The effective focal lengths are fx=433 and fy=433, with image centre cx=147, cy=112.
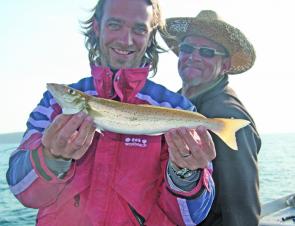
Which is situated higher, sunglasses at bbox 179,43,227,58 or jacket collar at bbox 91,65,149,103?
jacket collar at bbox 91,65,149,103

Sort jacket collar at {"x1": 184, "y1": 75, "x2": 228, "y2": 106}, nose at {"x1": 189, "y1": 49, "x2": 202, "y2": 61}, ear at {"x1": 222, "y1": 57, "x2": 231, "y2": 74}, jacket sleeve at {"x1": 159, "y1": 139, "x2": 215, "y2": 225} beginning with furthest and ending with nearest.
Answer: ear at {"x1": 222, "y1": 57, "x2": 231, "y2": 74}
nose at {"x1": 189, "y1": 49, "x2": 202, "y2": 61}
jacket collar at {"x1": 184, "y1": 75, "x2": 228, "y2": 106}
jacket sleeve at {"x1": 159, "y1": 139, "x2": 215, "y2": 225}

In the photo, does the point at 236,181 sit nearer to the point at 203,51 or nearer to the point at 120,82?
the point at 120,82

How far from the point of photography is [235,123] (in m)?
3.97

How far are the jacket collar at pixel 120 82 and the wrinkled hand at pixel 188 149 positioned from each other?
0.64 meters

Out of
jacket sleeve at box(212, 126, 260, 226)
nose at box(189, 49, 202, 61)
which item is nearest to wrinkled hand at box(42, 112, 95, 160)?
jacket sleeve at box(212, 126, 260, 226)

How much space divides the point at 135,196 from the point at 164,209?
12.3 inches

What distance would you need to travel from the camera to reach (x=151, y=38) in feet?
14.5

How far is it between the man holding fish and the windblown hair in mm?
135

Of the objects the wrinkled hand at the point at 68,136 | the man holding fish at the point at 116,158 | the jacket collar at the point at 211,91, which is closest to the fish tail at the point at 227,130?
the man holding fish at the point at 116,158

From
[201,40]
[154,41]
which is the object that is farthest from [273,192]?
[154,41]

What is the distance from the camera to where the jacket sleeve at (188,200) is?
143 inches

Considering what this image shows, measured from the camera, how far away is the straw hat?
23.2 feet

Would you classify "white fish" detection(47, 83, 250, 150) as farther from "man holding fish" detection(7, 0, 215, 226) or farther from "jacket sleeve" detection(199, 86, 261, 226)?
"jacket sleeve" detection(199, 86, 261, 226)

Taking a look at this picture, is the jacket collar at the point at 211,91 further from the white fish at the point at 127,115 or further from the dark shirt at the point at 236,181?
the white fish at the point at 127,115
